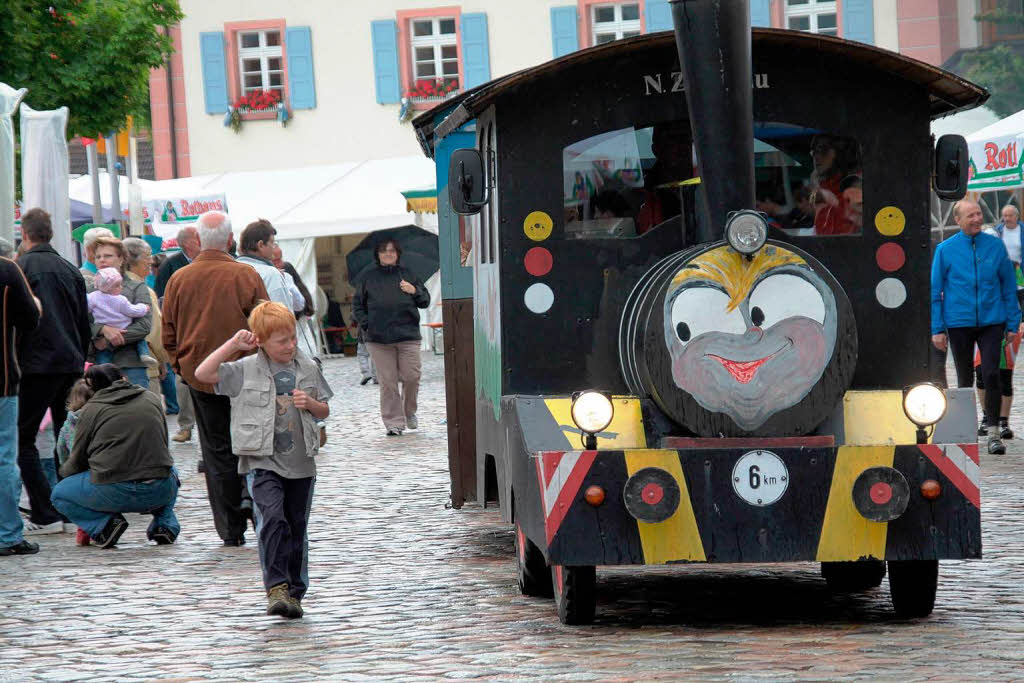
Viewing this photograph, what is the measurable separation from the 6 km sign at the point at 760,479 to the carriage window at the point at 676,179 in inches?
46.6

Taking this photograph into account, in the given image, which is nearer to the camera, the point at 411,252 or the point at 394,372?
Result: the point at 394,372

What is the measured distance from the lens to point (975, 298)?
42.9 ft

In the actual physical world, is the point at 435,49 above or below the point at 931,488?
above

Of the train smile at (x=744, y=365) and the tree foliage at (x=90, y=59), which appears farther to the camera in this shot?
the tree foliage at (x=90, y=59)

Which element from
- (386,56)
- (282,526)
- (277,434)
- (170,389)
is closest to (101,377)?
(277,434)

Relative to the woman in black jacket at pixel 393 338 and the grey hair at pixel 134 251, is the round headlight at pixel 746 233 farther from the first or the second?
the woman in black jacket at pixel 393 338

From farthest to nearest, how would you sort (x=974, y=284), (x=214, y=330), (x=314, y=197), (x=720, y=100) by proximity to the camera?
(x=314, y=197) < (x=974, y=284) < (x=214, y=330) < (x=720, y=100)

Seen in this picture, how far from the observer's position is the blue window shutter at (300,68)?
116 feet

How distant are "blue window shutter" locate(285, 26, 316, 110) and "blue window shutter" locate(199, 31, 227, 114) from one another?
52.1 inches

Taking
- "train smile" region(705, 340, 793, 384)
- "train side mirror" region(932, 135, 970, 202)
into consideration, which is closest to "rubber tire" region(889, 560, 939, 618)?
"train smile" region(705, 340, 793, 384)

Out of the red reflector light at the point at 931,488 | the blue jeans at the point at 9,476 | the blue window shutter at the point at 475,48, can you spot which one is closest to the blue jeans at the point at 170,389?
the blue jeans at the point at 9,476

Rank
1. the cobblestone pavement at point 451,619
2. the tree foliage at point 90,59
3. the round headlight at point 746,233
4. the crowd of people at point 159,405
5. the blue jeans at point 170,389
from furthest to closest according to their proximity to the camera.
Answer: the tree foliage at point 90,59 → the blue jeans at point 170,389 → the crowd of people at point 159,405 → the round headlight at point 746,233 → the cobblestone pavement at point 451,619

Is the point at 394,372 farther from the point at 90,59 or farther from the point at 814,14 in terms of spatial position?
the point at 814,14

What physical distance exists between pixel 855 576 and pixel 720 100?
2292 mm
